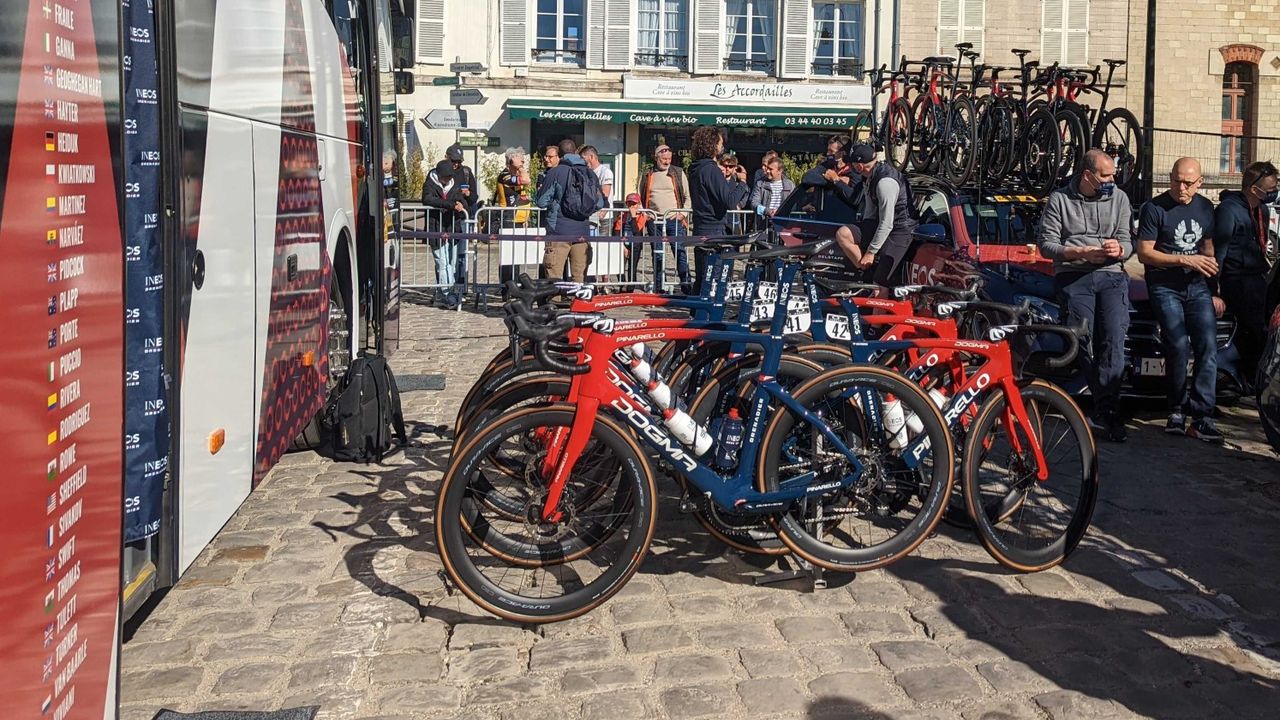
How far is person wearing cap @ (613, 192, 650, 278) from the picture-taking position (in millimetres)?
15766

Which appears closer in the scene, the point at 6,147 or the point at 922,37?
the point at 6,147

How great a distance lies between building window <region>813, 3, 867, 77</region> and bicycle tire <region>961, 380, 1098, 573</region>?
3239cm

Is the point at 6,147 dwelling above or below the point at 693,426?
above

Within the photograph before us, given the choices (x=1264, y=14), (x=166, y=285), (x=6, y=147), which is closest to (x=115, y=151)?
(x=6, y=147)

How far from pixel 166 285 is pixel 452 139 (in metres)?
32.3

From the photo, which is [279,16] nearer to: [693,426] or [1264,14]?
[693,426]

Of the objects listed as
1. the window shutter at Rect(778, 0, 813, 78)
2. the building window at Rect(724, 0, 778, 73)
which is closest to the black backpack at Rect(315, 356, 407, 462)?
the window shutter at Rect(778, 0, 813, 78)

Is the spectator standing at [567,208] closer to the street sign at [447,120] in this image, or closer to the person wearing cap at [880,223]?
the person wearing cap at [880,223]

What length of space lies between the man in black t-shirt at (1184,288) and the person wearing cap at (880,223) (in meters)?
2.32

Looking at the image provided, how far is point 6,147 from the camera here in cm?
222

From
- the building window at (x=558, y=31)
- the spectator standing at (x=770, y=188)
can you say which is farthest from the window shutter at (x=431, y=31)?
the spectator standing at (x=770, y=188)

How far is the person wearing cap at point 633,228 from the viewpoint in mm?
15766

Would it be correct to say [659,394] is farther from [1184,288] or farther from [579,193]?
[579,193]

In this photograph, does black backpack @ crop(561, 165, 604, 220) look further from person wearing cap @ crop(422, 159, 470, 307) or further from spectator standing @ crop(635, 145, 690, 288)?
person wearing cap @ crop(422, 159, 470, 307)
